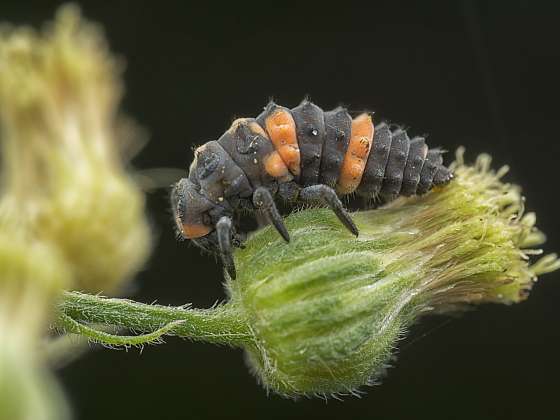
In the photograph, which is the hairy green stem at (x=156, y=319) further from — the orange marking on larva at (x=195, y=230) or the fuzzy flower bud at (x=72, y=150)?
the fuzzy flower bud at (x=72, y=150)

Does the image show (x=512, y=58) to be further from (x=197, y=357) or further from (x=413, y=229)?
(x=413, y=229)

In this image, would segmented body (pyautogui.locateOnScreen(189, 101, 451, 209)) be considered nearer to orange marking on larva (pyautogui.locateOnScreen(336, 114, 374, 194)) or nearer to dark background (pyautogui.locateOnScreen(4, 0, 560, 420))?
orange marking on larva (pyautogui.locateOnScreen(336, 114, 374, 194))

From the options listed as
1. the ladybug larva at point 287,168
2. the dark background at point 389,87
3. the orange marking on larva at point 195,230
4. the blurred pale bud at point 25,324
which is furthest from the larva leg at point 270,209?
the dark background at point 389,87

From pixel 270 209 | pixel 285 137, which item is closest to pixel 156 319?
pixel 270 209

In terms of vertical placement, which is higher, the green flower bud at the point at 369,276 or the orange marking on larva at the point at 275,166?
the orange marking on larva at the point at 275,166

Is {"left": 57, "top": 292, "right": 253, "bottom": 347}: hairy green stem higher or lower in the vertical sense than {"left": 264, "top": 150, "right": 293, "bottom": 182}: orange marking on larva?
lower

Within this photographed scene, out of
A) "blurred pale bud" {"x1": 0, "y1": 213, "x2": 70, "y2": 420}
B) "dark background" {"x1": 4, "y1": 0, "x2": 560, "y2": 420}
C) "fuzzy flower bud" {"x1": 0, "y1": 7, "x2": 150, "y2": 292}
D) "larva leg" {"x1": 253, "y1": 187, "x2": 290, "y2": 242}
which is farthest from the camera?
"dark background" {"x1": 4, "y1": 0, "x2": 560, "y2": 420}

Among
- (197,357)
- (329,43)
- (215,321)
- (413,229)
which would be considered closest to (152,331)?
(215,321)

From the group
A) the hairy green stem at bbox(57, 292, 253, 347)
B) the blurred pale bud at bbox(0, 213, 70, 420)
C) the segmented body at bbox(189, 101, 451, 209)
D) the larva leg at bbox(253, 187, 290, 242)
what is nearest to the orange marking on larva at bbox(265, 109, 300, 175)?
the segmented body at bbox(189, 101, 451, 209)
